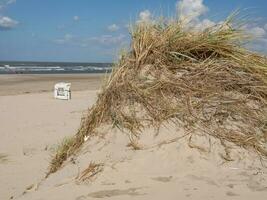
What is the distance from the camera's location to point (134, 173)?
13.1ft

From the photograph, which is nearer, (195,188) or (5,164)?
(195,188)

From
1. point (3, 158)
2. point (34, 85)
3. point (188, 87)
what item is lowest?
point (34, 85)

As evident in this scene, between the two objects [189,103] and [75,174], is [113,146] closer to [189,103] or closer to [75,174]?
[75,174]

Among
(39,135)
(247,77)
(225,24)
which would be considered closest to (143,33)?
(225,24)

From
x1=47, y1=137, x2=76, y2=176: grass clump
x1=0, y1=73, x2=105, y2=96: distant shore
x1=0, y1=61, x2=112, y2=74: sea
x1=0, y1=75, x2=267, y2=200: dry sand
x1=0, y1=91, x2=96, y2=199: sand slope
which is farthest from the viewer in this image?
x1=0, y1=61, x2=112, y2=74: sea

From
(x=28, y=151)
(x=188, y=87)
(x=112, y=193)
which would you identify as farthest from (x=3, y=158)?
(x=112, y=193)

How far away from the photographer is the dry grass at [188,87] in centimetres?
448

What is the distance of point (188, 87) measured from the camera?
15.5 feet

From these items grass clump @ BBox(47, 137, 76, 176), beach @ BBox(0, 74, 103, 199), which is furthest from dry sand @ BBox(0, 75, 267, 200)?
beach @ BBox(0, 74, 103, 199)

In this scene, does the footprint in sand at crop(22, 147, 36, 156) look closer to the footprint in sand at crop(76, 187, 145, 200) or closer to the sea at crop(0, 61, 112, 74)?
the footprint in sand at crop(76, 187, 145, 200)

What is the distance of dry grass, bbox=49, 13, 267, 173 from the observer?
4.48m

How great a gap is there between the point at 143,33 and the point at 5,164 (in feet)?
9.92

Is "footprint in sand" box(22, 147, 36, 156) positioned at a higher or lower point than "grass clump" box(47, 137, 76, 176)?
lower

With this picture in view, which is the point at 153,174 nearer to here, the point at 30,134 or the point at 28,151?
the point at 28,151
